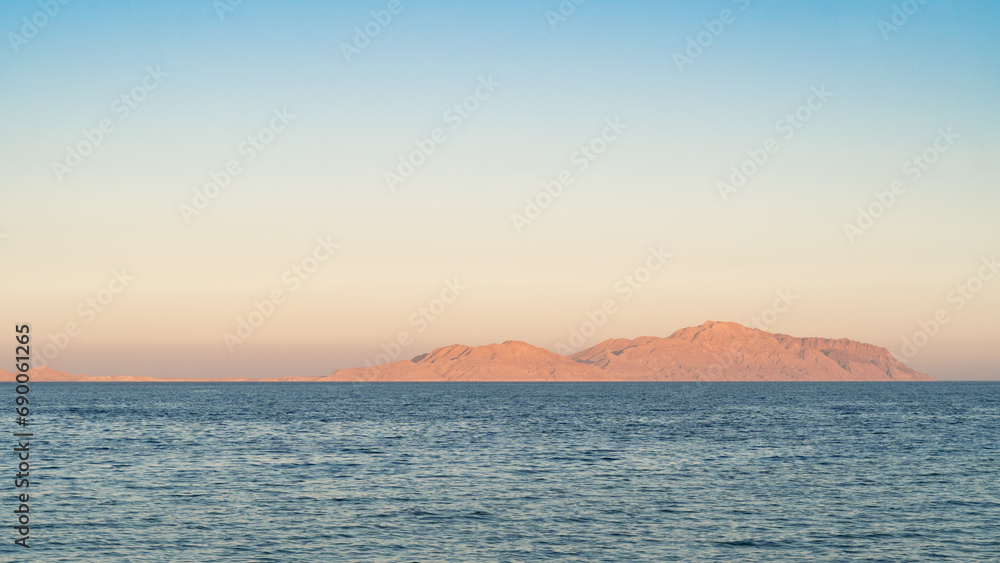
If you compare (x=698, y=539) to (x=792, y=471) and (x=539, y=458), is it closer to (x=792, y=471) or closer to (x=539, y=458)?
(x=792, y=471)

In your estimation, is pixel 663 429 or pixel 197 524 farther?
pixel 663 429

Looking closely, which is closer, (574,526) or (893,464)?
(574,526)

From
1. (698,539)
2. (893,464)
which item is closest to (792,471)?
(893,464)

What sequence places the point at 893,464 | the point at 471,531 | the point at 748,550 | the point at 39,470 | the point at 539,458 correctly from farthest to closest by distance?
the point at 539,458 < the point at 893,464 < the point at 39,470 < the point at 471,531 < the point at 748,550

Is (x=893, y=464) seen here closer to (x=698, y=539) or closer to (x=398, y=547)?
(x=698, y=539)

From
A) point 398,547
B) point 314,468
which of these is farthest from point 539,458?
point 398,547

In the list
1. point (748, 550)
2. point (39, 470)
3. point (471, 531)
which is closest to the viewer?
point (748, 550)

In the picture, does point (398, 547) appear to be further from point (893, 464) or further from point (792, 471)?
point (893, 464)

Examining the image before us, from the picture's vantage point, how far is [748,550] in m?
31.4

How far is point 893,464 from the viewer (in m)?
55.2

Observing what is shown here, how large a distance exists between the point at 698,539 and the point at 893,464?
29039 millimetres

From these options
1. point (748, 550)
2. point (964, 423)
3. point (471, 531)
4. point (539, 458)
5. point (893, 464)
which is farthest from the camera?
point (964, 423)

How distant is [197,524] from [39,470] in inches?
872

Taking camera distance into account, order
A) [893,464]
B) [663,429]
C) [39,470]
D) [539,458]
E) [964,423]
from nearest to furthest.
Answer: [39,470]
[893,464]
[539,458]
[663,429]
[964,423]
